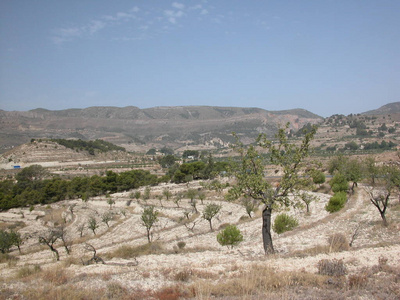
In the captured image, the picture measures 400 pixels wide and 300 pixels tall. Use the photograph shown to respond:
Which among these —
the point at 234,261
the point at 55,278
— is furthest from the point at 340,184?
the point at 55,278

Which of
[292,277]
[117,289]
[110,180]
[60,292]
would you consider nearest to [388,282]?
[292,277]

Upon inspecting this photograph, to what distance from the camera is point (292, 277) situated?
1054 cm

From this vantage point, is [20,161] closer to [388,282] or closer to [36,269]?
[36,269]

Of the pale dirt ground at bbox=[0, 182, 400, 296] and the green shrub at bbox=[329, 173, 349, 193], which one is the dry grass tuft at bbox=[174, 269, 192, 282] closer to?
the pale dirt ground at bbox=[0, 182, 400, 296]

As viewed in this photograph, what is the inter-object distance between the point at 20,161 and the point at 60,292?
156 m

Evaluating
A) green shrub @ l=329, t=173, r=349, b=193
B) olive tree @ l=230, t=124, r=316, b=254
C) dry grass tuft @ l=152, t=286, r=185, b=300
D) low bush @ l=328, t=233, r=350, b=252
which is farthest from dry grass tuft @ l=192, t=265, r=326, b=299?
green shrub @ l=329, t=173, r=349, b=193

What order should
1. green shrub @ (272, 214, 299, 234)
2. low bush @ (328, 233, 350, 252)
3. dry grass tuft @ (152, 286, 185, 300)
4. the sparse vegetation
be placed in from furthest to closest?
green shrub @ (272, 214, 299, 234), low bush @ (328, 233, 350, 252), the sparse vegetation, dry grass tuft @ (152, 286, 185, 300)

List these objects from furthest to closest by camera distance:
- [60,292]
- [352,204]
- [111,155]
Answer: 1. [111,155]
2. [352,204]
3. [60,292]

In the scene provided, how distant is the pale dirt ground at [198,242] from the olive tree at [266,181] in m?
1.88

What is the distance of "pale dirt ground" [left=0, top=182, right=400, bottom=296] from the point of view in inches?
506

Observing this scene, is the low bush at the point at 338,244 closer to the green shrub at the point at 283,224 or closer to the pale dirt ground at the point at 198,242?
the pale dirt ground at the point at 198,242

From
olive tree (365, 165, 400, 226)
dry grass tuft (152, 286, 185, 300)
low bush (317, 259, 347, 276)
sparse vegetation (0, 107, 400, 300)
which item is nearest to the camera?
dry grass tuft (152, 286, 185, 300)

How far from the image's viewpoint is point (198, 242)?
29.3m

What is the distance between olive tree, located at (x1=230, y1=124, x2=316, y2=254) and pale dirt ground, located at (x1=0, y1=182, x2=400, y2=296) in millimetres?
1880
